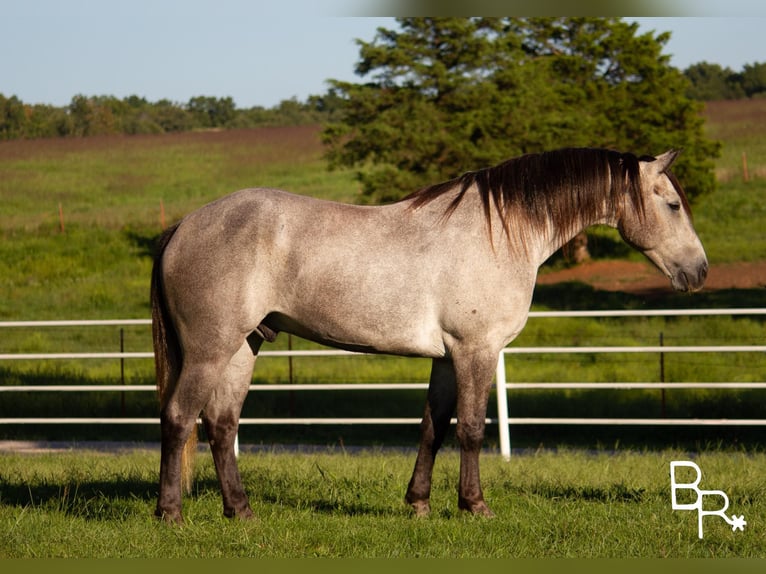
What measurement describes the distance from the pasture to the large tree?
354 centimetres

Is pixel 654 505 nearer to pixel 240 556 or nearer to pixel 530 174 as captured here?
pixel 530 174

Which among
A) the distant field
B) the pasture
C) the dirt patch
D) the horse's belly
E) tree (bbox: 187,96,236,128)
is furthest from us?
tree (bbox: 187,96,236,128)

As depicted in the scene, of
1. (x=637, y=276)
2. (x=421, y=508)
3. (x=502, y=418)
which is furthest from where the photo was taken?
(x=637, y=276)

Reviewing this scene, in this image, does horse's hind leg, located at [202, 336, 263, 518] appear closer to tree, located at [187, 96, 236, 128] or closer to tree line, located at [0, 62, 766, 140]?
tree line, located at [0, 62, 766, 140]

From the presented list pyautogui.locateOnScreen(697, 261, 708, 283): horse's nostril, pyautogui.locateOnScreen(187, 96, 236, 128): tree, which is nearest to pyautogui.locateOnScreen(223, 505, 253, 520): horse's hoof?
pyautogui.locateOnScreen(697, 261, 708, 283): horse's nostril

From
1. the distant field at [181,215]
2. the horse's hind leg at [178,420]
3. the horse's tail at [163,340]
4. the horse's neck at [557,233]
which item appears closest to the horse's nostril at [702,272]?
the horse's neck at [557,233]

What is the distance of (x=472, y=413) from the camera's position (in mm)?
5680

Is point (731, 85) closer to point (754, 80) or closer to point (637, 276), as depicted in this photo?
point (754, 80)

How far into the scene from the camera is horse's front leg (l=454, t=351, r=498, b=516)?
5.59 meters

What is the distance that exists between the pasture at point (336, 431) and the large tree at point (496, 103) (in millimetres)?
3535

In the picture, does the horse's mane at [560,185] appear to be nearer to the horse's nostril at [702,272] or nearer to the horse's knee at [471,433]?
the horse's nostril at [702,272]

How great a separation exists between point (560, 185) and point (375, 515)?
218 centimetres

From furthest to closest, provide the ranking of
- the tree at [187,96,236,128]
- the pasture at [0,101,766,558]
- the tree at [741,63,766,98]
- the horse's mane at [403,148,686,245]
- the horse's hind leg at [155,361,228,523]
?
the tree at [741,63,766,98], the tree at [187,96,236,128], the horse's mane at [403,148,686,245], the horse's hind leg at [155,361,228,523], the pasture at [0,101,766,558]

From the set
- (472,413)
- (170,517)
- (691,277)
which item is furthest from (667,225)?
(170,517)
